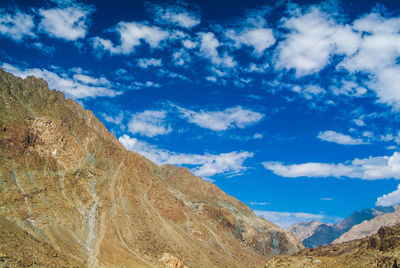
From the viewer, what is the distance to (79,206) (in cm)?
9638

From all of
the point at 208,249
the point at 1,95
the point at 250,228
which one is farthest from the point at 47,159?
the point at 250,228

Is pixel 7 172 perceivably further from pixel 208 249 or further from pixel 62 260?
pixel 208 249

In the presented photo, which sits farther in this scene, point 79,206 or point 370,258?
point 79,206

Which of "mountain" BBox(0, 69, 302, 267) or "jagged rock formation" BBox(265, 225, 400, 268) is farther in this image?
"mountain" BBox(0, 69, 302, 267)

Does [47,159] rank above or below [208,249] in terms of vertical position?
above

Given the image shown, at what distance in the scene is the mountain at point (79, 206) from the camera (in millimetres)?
73688

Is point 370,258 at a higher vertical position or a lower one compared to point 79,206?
higher

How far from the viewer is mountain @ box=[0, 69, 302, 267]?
73688mm

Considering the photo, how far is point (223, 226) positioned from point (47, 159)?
94871mm

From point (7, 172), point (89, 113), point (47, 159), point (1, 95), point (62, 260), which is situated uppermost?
point (89, 113)

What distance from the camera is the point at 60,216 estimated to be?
84250mm

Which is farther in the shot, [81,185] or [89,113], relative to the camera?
[89,113]

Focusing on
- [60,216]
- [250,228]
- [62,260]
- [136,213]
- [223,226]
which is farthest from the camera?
[250,228]

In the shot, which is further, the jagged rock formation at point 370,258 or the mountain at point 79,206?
the mountain at point 79,206
